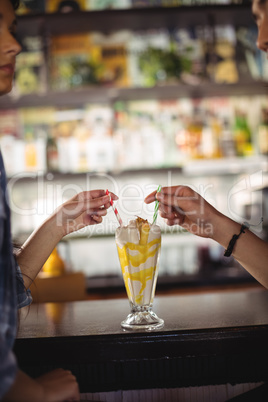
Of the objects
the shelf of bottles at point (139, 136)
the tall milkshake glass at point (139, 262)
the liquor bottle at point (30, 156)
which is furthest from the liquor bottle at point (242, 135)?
the tall milkshake glass at point (139, 262)

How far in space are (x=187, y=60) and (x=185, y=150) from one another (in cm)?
64

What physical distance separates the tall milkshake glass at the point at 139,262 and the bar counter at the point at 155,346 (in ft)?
0.22

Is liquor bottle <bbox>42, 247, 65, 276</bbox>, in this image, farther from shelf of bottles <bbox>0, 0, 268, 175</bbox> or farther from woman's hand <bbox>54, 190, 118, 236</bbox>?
woman's hand <bbox>54, 190, 118, 236</bbox>

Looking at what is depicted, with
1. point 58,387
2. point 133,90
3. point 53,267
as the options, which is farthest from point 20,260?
point 133,90

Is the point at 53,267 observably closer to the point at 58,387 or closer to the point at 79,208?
the point at 79,208

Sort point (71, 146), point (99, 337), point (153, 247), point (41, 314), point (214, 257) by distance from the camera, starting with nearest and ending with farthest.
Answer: point (99, 337) → point (153, 247) → point (41, 314) → point (71, 146) → point (214, 257)

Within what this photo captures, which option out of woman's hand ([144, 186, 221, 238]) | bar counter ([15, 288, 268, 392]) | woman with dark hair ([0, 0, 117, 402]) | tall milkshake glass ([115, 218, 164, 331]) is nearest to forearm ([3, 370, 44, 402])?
woman with dark hair ([0, 0, 117, 402])

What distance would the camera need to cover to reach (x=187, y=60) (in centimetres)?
295

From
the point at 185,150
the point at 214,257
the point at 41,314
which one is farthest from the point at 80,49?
the point at 41,314

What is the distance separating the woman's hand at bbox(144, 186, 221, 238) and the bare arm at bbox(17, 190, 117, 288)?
0.16 metres

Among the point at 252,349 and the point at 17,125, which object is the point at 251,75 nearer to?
the point at 17,125

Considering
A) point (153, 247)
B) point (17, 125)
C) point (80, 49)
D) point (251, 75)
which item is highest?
point (80, 49)

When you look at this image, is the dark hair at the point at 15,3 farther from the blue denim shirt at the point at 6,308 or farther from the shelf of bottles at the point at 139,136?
the shelf of bottles at the point at 139,136

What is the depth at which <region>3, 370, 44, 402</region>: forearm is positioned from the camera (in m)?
0.72
